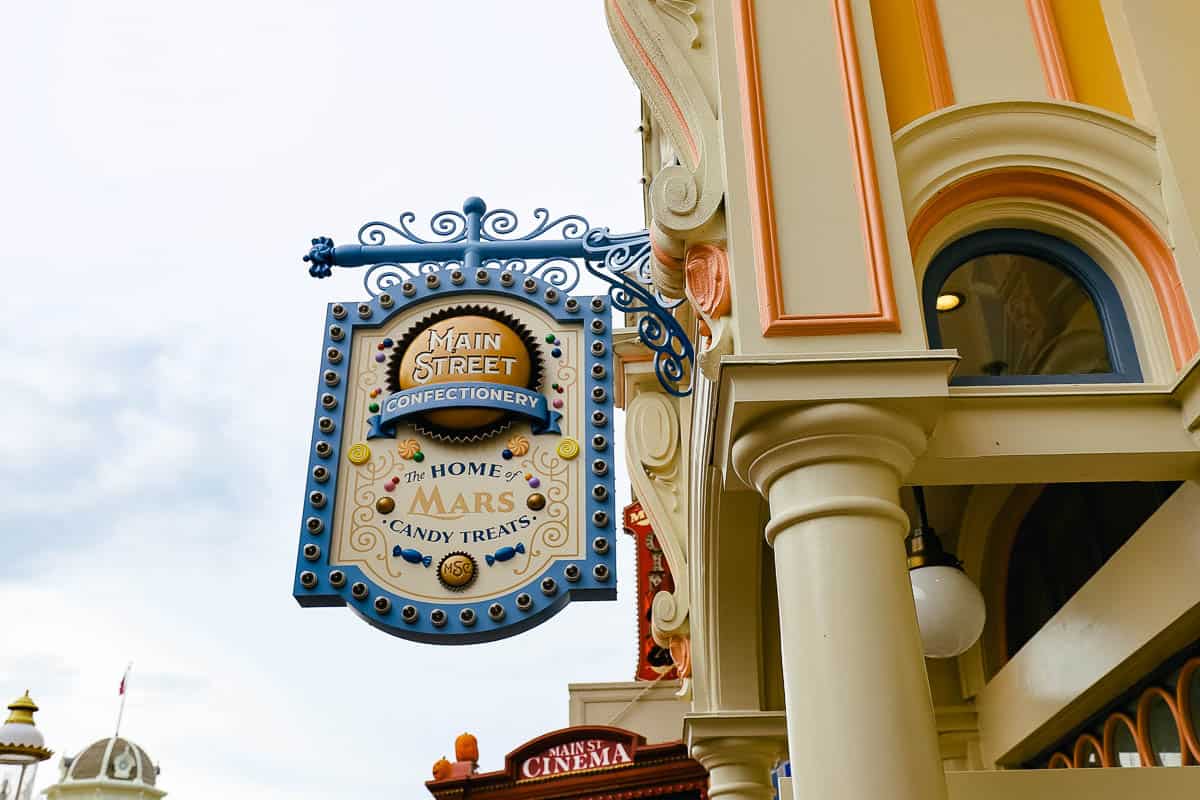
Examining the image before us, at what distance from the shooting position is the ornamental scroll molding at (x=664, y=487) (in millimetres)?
7043

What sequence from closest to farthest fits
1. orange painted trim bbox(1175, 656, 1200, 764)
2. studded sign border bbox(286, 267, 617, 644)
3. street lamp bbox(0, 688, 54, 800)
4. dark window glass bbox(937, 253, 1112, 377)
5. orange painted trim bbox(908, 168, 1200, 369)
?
orange painted trim bbox(908, 168, 1200, 369) < orange painted trim bbox(1175, 656, 1200, 764) < dark window glass bbox(937, 253, 1112, 377) < studded sign border bbox(286, 267, 617, 644) < street lamp bbox(0, 688, 54, 800)

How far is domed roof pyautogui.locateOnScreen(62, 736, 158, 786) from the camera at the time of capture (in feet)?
99.3

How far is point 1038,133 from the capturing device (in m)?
4.02

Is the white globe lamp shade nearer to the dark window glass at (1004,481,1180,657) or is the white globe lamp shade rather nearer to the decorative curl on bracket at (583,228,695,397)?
the dark window glass at (1004,481,1180,657)

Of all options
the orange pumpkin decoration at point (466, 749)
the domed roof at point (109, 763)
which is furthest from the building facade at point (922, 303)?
the domed roof at point (109, 763)

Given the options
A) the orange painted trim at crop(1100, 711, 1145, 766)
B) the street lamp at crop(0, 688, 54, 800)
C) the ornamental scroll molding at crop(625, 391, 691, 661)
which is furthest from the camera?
the street lamp at crop(0, 688, 54, 800)

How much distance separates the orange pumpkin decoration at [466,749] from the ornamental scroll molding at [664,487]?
516cm

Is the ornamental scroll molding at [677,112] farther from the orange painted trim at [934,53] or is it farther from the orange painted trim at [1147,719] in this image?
the orange painted trim at [1147,719]

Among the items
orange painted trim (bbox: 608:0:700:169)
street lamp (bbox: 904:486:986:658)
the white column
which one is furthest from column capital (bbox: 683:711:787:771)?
orange painted trim (bbox: 608:0:700:169)

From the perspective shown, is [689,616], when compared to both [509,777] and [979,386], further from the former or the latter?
[509,777]

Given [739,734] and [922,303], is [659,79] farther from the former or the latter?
[739,734]

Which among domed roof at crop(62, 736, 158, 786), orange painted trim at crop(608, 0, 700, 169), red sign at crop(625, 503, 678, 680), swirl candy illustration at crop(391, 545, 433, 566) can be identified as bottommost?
swirl candy illustration at crop(391, 545, 433, 566)

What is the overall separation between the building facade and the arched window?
0.01m

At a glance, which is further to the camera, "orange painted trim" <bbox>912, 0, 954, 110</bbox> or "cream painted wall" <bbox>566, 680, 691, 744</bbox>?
"cream painted wall" <bbox>566, 680, 691, 744</bbox>
